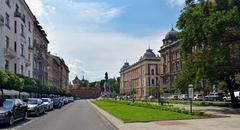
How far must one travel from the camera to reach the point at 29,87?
5266cm

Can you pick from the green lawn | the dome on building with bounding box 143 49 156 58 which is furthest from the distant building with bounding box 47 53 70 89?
the green lawn

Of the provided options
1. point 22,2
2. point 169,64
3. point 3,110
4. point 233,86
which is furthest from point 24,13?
point 169,64

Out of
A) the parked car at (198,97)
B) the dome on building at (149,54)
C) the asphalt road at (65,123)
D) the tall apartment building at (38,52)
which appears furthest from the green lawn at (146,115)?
the dome on building at (149,54)

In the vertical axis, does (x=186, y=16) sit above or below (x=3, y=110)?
above

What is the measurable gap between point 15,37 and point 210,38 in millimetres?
30745

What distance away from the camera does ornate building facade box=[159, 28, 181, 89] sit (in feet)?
443

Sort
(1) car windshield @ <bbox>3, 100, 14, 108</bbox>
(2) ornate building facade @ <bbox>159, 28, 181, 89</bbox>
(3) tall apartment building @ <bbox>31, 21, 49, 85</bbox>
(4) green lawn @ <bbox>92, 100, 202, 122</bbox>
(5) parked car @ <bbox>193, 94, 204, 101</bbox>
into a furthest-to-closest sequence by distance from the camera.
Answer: (2) ornate building facade @ <bbox>159, 28, 181, 89</bbox>
(5) parked car @ <bbox>193, 94, 204, 101</bbox>
(3) tall apartment building @ <bbox>31, 21, 49, 85</bbox>
(4) green lawn @ <bbox>92, 100, 202, 122</bbox>
(1) car windshield @ <bbox>3, 100, 14, 108</bbox>

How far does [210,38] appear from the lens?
3481 centimetres

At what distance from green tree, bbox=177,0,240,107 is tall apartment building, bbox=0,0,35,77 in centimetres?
2060

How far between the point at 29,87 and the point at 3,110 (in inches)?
1150

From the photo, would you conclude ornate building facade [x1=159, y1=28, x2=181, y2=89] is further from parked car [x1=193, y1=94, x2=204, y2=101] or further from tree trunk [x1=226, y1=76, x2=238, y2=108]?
→ tree trunk [x1=226, y1=76, x2=238, y2=108]

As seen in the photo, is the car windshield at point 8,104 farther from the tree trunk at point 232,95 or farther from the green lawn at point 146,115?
the tree trunk at point 232,95

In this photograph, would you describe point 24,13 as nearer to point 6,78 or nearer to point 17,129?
point 6,78

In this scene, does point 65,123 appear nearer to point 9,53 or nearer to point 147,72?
point 9,53
